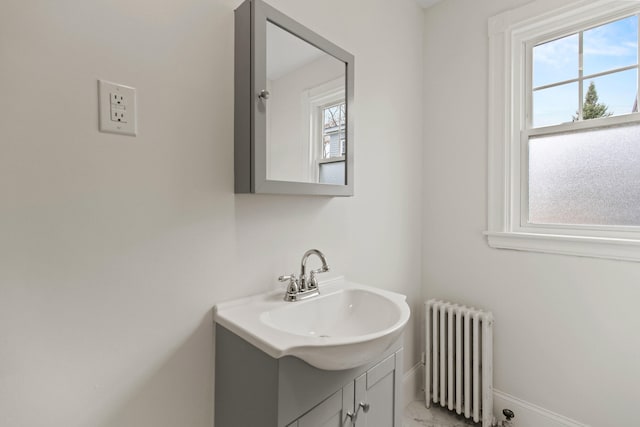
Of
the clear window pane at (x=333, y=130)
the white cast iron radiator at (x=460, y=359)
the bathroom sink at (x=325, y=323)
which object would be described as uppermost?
the clear window pane at (x=333, y=130)

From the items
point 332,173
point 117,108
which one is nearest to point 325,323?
point 332,173

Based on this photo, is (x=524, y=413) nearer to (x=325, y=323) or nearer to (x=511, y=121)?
(x=325, y=323)

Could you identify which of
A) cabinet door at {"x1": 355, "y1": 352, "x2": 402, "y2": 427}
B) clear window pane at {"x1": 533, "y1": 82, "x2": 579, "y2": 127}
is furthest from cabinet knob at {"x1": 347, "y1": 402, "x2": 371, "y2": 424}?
clear window pane at {"x1": 533, "y1": 82, "x2": 579, "y2": 127}

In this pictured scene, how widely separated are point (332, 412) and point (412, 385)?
1.20 meters

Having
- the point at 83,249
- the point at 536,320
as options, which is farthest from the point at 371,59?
the point at 536,320

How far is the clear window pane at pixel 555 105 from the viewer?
154cm

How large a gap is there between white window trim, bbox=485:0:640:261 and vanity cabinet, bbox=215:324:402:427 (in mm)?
1061

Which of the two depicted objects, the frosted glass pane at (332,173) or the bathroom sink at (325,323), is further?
the frosted glass pane at (332,173)

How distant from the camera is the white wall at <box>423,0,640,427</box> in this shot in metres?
1.37

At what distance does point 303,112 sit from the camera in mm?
1169

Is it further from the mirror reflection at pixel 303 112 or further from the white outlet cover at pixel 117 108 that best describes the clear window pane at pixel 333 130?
the white outlet cover at pixel 117 108

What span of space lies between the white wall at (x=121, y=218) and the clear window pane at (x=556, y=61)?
4.39 feet

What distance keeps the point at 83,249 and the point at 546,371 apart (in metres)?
2.10

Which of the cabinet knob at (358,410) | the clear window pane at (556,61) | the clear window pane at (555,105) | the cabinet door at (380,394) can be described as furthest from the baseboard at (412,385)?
the clear window pane at (556,61)
